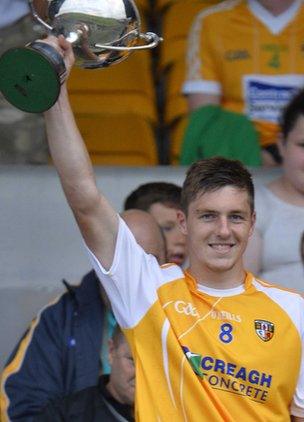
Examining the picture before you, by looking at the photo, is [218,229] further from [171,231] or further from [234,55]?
[234,55]

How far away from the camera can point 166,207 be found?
16.6ft

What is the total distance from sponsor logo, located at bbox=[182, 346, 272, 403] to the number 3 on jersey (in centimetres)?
6

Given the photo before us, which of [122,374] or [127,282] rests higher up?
[127,282]

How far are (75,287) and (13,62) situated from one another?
1641 mm

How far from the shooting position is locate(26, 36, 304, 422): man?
12.0 ft

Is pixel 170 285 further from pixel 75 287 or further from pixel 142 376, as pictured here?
pixel 75 287

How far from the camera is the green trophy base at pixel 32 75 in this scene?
319 cm

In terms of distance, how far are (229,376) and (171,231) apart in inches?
56.4

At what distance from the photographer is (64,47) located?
335 centimetres

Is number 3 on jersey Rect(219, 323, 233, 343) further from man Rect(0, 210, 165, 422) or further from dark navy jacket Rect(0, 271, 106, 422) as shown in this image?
dark navy jacket Rect(0, 271, 106, 422)

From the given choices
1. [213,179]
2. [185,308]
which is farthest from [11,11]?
[185,308]

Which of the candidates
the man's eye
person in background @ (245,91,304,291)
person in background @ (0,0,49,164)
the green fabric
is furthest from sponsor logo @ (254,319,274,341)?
person in background @ (0,0,49,164)

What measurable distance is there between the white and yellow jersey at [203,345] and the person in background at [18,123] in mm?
2286

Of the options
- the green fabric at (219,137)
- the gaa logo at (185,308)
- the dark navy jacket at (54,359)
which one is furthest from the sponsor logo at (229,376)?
the green fabric at (219,137)
